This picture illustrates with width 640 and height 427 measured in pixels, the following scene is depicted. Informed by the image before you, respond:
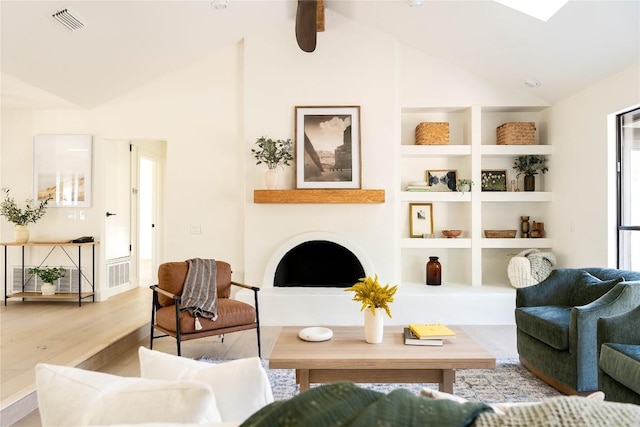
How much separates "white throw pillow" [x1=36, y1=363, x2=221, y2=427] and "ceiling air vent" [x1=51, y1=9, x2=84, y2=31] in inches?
141

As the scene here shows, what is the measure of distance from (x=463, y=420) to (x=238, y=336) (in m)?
3.92

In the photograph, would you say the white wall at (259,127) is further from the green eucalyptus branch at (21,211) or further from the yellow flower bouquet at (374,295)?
the yellow flower bouquet at (374,295)

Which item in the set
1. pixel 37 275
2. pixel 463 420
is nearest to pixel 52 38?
pixel 37 275

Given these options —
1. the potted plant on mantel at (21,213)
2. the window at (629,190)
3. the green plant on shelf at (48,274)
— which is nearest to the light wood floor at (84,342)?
the green plant on shelf at (48,274)

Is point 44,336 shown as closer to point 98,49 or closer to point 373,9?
point 98,49

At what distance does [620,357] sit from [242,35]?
15.6 ft

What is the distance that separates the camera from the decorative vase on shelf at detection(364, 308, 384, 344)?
266 centimetres

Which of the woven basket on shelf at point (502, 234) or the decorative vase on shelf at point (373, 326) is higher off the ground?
the woven basket on shelf at point (502, 234)

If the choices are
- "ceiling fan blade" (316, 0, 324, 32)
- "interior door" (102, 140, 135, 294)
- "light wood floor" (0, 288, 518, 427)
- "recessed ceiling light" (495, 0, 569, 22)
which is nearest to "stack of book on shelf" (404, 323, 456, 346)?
"light wood floor" (0, 288, 518, 427)

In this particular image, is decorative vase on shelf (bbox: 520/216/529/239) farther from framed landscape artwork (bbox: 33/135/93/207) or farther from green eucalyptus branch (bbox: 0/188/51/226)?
green eucalyptus branch (bbox: 0/188/51/226)

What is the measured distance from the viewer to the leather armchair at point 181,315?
3.27 m

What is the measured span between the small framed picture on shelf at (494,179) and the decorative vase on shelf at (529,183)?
0.24m

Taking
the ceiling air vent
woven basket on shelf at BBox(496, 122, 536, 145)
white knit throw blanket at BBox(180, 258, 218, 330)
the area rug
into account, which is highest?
the ceiling air vent

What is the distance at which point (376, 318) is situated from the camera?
267 centimetres
